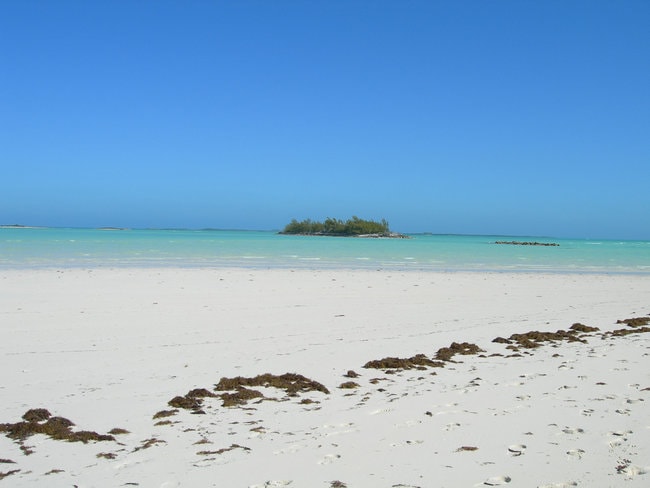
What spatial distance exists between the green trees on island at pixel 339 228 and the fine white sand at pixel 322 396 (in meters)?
106

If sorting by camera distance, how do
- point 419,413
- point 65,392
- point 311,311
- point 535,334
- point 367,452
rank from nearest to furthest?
point 367,452
point 419,413
point 65,392
point 535,334
point 311,311

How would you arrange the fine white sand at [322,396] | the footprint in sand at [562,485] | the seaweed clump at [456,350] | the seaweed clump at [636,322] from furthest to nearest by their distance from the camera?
1. the seaweed clump at [636,322]
2. the seaweed clump at [456,350]
3. the fine white sand at [322,396]
4. the footprint in sand at [562,485]

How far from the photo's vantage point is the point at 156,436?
487 cm

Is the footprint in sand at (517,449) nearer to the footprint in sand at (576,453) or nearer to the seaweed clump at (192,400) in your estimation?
the footprint in sand at (576,453)

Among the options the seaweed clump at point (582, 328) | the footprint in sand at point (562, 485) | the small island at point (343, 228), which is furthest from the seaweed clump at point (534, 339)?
the small island at point (343, 228)

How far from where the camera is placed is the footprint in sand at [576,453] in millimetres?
4285

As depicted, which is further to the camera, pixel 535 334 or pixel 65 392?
pixel 535 334

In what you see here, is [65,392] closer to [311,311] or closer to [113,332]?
[113,332]

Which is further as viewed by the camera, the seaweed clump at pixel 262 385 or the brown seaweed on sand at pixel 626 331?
the brown seaweed on sand at pixel 626 331

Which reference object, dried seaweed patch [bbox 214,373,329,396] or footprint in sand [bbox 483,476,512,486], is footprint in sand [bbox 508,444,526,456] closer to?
footprint in sand [bbox 483,476,512,486]

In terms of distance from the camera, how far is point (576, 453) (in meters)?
4.35

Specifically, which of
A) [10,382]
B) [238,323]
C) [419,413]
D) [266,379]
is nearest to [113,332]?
[238,323]

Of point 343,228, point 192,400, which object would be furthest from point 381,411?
point 343,228

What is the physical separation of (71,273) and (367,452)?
18375 mm
